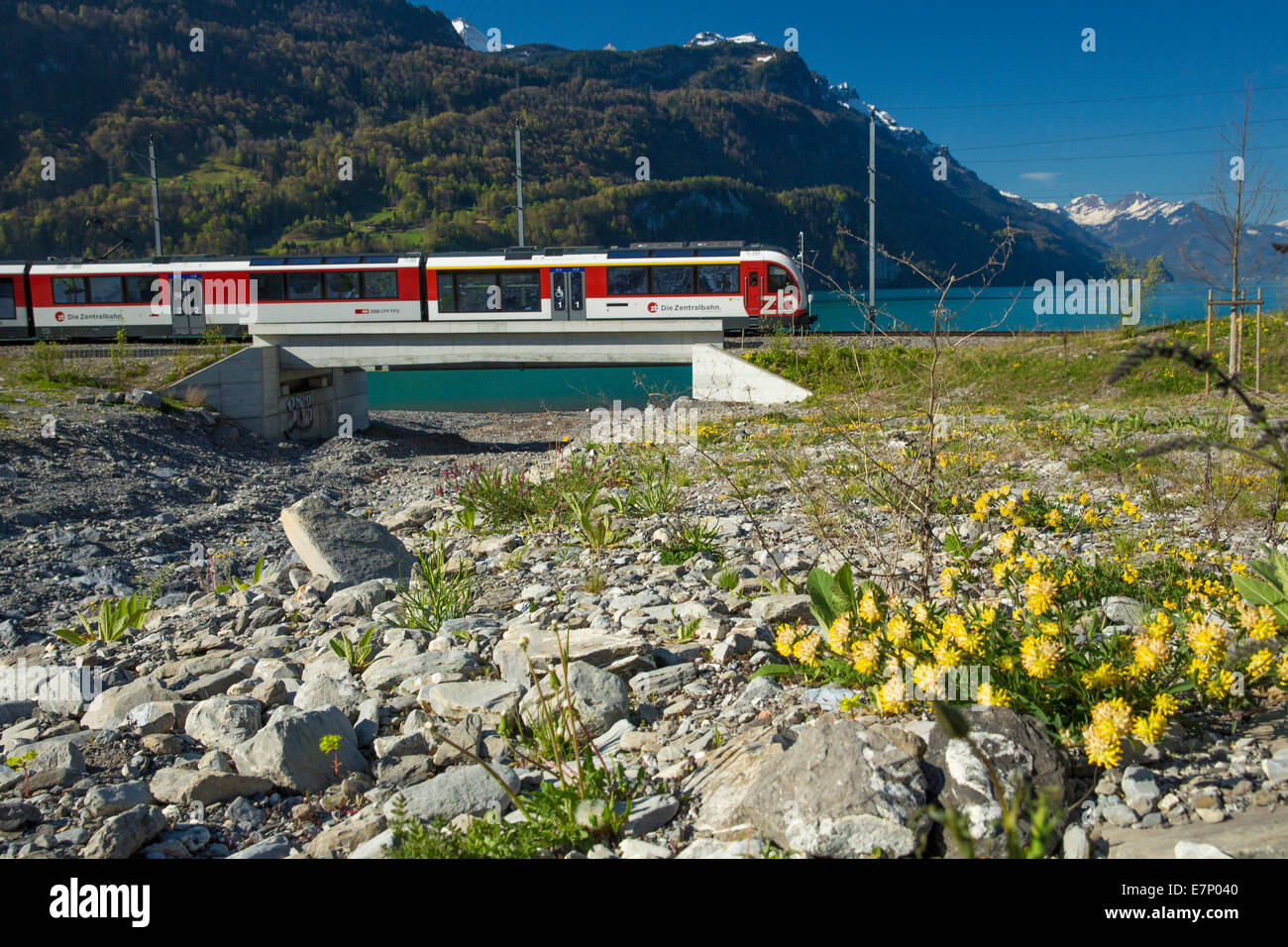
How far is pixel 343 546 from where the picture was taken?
287 inches

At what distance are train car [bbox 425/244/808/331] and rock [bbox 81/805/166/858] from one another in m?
22.7

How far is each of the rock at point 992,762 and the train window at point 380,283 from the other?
2653 cm

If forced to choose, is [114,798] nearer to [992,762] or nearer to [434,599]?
[434,599]

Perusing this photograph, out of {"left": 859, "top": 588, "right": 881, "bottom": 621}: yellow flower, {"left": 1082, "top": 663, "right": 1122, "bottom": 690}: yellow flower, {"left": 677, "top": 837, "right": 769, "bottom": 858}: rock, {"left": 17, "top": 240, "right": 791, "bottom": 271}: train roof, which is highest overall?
{"left": 17, "top": 240, "right": 791, "bottom": 271}: train roof

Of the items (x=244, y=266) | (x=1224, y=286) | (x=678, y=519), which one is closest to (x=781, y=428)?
(x=678, y=519)

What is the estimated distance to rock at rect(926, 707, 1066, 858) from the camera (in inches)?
93.1

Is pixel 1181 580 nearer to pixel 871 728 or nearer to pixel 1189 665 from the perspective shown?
pixel 1189 665

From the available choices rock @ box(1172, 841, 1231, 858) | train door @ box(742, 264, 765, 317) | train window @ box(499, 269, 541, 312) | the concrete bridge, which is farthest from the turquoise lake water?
rock @ box(1172, 841, 1231, 858)

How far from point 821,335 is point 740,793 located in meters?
22.1

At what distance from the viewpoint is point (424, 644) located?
16.8ft

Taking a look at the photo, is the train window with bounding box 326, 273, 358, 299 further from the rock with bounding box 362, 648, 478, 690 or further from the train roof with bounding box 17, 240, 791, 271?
the rock with bounding box 362, 648, 478, 690

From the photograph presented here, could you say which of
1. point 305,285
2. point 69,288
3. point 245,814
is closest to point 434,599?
point 245,814

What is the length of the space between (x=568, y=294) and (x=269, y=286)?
33.3 feet

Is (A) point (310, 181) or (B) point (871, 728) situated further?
(A) point (310, 181)
